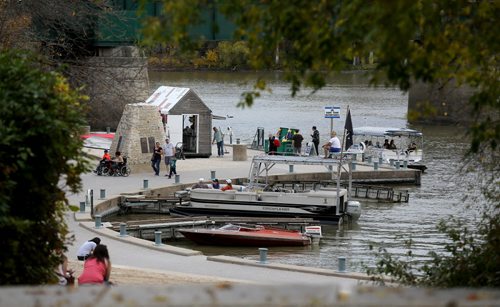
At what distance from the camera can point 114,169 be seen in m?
40.8

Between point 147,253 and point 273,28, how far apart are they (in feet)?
42.9

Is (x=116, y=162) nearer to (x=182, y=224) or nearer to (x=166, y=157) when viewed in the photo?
(x=166, y=157)

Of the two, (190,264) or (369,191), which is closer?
(190,264)

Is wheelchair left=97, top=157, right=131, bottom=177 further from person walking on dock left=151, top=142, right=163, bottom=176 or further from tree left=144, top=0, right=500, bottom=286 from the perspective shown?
tree left=144, top=0, right=500, bottom=286

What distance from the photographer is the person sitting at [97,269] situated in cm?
1369

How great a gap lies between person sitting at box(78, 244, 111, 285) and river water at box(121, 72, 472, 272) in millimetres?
2738

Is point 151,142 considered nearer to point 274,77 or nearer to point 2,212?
point 2,212

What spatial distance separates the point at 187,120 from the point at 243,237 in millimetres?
17229

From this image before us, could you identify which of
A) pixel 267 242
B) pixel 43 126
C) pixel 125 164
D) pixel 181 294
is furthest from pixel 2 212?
pixel 125 164

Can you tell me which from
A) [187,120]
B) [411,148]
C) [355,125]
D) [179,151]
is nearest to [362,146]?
[411,148]

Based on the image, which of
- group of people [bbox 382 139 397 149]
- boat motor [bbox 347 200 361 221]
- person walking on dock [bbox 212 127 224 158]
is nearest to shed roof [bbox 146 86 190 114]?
person walking on dock [bbox 212 127 224 158]

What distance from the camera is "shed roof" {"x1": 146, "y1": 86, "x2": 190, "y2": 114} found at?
46691mm

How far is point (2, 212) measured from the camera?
12.5 m

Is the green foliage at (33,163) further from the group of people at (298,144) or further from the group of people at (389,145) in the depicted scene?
the group of people at (389,145)
